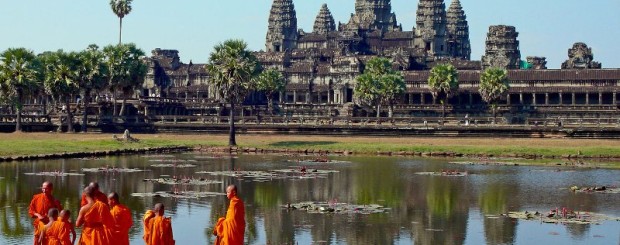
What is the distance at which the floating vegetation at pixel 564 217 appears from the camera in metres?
41.6

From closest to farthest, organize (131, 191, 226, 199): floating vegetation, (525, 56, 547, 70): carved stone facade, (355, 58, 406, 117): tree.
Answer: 1. (131, 191, 226, 199): floating vegetation
2. (355, 58, 406, 117): tree
3. (525, 56, 547, 70): carved stone facade

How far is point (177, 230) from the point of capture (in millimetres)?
38531

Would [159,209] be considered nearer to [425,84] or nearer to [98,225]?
[98,225]

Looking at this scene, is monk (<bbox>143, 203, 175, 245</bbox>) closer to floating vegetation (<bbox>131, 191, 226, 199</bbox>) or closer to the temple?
floating vegetation (<bbox>131, 191, 226, 199</bbox>)

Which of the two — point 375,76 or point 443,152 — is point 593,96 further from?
point 443,152

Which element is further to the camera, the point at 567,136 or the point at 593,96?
the point at 593,96

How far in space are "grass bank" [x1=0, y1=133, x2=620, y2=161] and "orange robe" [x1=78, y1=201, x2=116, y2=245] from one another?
49.5 m

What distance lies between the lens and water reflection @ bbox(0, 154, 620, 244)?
37719 mm

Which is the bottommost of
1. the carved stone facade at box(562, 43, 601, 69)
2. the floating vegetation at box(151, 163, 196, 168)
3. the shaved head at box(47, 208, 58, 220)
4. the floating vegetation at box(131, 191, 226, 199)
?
the floating vegetation at box(131, 191, 226, 199)

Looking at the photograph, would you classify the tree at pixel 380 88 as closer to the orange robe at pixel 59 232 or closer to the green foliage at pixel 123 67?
the green foliage at pixel 123 67

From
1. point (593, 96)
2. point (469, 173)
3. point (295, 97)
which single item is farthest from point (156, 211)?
point (295, 97)

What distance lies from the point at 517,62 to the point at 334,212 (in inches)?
5598

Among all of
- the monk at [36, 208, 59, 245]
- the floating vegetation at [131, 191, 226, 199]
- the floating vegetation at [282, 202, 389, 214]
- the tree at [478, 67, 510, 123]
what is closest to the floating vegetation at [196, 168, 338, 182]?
the floating vegetation at [131, 191, 226, 199]

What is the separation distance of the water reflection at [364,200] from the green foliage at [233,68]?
59.0ft
